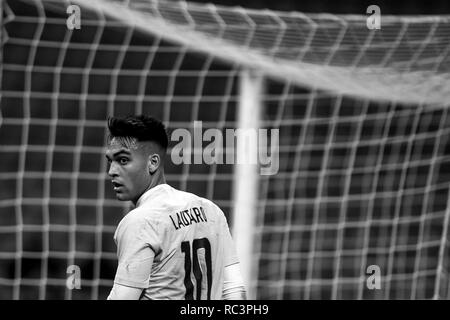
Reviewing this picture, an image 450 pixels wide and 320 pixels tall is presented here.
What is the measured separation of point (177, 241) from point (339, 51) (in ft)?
9.96

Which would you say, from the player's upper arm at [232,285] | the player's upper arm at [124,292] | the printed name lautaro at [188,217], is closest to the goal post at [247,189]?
the player's upper arm at [232,285]

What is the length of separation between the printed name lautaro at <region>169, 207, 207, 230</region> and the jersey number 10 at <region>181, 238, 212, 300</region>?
53 millimetres

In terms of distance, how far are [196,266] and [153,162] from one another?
32 cm

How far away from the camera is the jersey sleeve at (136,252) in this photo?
270 centimetres

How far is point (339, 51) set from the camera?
5621 millimetres

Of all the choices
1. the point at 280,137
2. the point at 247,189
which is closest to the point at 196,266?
the point at 247,189

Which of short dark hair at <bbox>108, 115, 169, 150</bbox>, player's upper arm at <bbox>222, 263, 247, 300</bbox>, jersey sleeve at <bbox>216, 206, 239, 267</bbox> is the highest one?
short dark hair at <bbox>108, 115, 169, 150</bbox>

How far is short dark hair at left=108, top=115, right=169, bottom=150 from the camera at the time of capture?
288cm

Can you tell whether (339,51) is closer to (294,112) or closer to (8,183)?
(294,112)

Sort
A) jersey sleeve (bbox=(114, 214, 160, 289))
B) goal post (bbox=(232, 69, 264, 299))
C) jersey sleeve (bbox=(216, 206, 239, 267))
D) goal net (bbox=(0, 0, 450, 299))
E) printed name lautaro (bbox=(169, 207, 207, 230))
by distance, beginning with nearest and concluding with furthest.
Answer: jersey sleeve (bbox=(114, 214, 160, 289)) → printed name lautaro (bbox=(169, 207, 207, 230)) → jersey sleeve (bbox=(216, 206, 239, 267)) → goal post (bbox=(232, 69, 264, 299)) → goal net (bbox=(0, 0, 450, 299))

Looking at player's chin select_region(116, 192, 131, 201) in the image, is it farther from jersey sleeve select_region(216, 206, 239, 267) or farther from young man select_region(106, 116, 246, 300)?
jersey sleeve select_region(216, 206, 239, 267)

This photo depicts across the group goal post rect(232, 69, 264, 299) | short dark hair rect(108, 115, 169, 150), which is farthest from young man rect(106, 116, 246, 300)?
goal post rect(232, 69, 264, 299)
